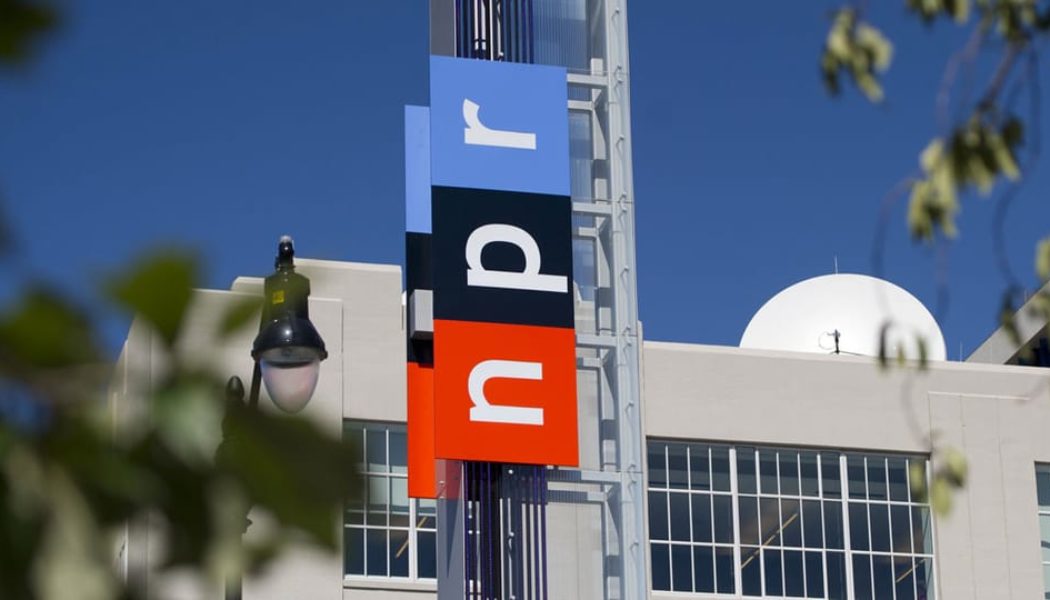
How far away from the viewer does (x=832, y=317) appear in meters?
40.5

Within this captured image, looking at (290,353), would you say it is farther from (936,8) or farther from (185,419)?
(185,419)

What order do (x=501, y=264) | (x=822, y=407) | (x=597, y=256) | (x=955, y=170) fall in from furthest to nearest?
1. (x=822, y=407)
2. (x=597, y=256)
3. (x=501, y=264)
4. (x=955, y=170)

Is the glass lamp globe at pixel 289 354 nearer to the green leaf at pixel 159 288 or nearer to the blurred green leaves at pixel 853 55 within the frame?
the blurred green leaves at pixel 853 55

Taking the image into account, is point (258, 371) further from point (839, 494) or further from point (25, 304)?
point (839, 494)

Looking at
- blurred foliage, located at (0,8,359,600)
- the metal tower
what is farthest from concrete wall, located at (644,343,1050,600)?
blurred foliage, located at (0,8,359,600)

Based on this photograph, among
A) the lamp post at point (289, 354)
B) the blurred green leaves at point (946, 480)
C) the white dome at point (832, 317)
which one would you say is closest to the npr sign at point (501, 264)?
the lamp post at point (289, 354)

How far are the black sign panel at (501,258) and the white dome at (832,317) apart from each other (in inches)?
618

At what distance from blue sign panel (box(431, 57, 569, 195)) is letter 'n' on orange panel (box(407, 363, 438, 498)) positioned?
246cm

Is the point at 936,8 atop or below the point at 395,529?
below

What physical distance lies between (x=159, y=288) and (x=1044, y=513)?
1321 inches

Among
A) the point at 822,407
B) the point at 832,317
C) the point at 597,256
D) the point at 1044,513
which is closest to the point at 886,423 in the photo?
the point at 822,407

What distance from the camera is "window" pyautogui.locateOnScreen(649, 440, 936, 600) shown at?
32.8 metres

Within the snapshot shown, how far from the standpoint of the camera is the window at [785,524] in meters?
32.8

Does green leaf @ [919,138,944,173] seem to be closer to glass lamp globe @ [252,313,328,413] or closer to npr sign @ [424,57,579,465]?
glass lamp globe @ [252,313,328,413]
